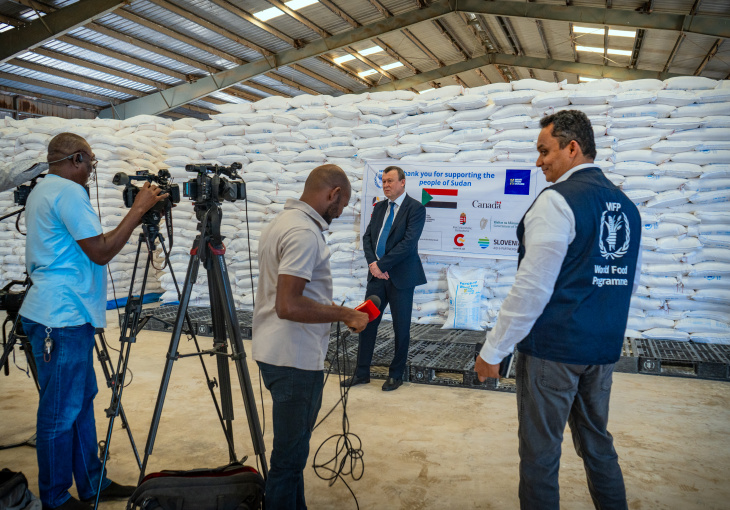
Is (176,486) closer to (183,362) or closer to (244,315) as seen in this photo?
(183,362)

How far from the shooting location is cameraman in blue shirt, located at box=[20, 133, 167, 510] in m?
1.92

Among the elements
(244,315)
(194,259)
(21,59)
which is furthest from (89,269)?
(21,59)

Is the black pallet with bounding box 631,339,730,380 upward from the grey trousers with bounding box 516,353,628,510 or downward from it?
downward

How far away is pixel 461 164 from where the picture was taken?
4848mm

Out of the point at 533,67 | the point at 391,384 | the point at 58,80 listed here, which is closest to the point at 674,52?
the point at 533,67

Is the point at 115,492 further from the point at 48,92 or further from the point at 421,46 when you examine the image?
the point at 48,92

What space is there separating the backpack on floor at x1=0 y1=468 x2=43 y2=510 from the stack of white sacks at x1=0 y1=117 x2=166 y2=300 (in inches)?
183

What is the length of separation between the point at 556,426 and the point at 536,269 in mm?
501

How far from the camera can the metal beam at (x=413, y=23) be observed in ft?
21.1

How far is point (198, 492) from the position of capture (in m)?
1.75

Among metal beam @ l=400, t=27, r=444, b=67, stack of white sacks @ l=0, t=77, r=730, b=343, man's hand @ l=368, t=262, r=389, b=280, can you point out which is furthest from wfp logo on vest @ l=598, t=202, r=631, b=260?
metal beam @ l=400, t=27, r=444, b=67

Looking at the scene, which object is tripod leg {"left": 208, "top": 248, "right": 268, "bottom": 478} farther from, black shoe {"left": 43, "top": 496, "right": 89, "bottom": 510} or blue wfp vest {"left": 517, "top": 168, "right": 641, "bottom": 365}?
blue wfp vest {"left": 517, "top": 168, "right": 641, "bottom": 365}

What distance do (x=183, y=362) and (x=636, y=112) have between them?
171 inches

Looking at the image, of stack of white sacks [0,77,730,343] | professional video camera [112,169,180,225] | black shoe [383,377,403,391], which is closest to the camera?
professional video camera [112,169,180,225]
